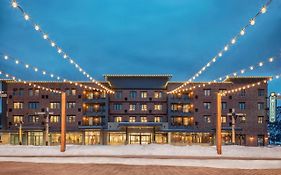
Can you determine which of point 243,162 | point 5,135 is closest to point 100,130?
point 5,135

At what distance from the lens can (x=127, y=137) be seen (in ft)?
226

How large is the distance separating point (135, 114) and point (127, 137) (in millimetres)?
4413

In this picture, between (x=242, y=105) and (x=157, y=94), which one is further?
(x=157, y=94)

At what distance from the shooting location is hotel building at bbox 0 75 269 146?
6756cm

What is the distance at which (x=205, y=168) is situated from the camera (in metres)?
18.0

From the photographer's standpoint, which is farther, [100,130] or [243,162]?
[100,130]

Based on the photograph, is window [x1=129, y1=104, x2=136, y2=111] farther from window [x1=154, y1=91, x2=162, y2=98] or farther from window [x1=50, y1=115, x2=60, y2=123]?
window [x1=50, y1=115, x2=60, y2=123]

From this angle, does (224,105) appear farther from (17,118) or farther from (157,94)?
(17,118)

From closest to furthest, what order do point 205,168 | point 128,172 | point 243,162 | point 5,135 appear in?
Result: 1. point 128,172
2. point 205,168
3. point 243,162
4. point 5,135

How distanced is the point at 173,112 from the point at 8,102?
30.0 metres

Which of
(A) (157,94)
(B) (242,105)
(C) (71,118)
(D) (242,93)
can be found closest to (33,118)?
(C) (71,118)

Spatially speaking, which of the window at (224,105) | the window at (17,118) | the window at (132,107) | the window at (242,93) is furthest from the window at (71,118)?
the window at (242,93)

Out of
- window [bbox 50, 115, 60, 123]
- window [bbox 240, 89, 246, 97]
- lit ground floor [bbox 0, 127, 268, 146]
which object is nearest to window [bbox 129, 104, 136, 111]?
lit ground floor [bbox 0, 127, 268, 146]

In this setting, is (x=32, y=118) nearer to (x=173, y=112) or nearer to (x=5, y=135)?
(x=5, y=135)
